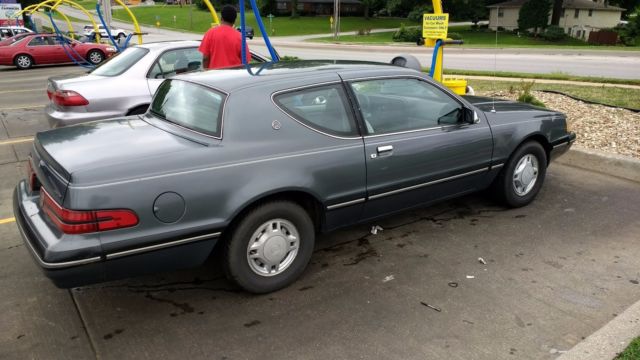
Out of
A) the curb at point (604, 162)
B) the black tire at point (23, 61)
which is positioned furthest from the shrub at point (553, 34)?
→ the curb at point (604, 162)

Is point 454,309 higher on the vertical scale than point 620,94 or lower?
lower

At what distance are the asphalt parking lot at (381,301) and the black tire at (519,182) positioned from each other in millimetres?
249

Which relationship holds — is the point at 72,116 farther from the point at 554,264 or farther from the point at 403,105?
the point at 554,264

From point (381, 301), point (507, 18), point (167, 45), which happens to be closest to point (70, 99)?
point (167, 45)

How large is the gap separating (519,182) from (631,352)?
2.33 metres

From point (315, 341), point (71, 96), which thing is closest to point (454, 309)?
point (315, 341)

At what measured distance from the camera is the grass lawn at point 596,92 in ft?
29.0

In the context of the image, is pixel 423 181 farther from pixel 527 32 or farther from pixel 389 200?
pixel 527 32

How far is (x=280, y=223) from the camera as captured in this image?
135 inches

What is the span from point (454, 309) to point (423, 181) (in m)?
1.14

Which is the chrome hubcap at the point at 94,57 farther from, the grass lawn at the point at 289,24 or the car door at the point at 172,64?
the grass lawn at the point at 289,24

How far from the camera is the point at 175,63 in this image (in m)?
7.02

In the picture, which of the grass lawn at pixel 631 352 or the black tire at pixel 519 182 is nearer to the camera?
the grass lawn at pixel 631 352

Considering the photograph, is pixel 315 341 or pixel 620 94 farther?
pixel 620 94
